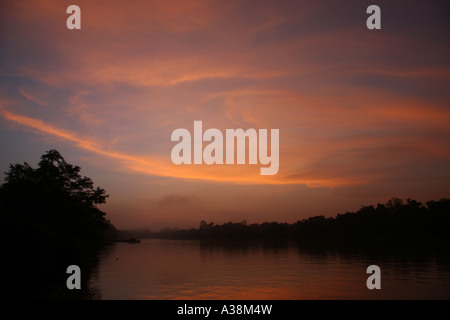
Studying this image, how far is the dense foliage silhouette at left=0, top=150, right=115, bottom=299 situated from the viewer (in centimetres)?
3425

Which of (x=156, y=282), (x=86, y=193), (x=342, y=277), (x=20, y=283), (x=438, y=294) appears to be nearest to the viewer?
(x=438, y=294)

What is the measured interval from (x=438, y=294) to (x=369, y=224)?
167689 mm

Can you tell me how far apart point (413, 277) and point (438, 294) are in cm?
1012

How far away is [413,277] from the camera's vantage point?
36.5 meters

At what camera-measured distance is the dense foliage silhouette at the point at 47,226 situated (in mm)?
34250

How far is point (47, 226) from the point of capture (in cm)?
6156
